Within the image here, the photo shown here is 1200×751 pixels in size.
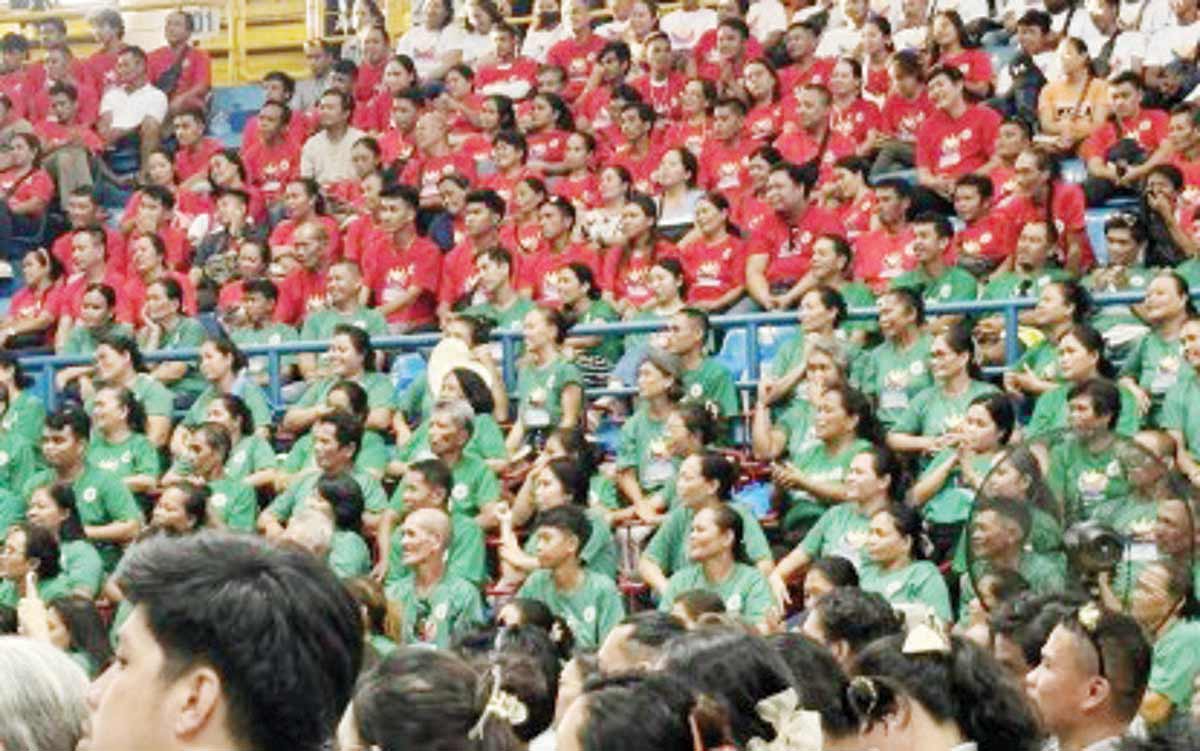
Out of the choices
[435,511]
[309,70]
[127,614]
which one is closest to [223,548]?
[127,614]

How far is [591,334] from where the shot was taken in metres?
11.5

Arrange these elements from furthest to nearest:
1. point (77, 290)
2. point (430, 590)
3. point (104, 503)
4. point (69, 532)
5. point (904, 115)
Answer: point (77, 290)
point (904, 115)
point (104, 503)
point (69, 532)
point (430, 590)

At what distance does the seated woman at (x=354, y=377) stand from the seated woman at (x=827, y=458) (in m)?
2.02

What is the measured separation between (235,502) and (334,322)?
5.57ft

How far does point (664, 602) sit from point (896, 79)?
5100 millimetres

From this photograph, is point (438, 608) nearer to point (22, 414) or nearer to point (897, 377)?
point (897, 377)

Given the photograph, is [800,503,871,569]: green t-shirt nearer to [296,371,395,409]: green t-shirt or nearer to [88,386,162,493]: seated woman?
[296,371,395,409]: green t-shirt

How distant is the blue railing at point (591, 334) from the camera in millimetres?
10531

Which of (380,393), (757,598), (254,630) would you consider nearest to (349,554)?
(380,393)

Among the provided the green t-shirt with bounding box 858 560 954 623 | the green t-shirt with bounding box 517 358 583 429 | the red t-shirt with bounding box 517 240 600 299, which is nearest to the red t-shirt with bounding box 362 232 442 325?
the red t-shirt with bounding box 517 240 600 299

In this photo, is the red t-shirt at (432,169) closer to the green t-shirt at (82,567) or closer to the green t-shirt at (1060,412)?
the green t-shirt at (82,567)

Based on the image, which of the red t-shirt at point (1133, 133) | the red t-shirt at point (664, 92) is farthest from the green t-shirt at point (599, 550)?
the red t-shirt at point (664, 92)

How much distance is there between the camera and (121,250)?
A: 14227 mm

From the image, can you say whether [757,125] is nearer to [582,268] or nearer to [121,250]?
[582,268]
